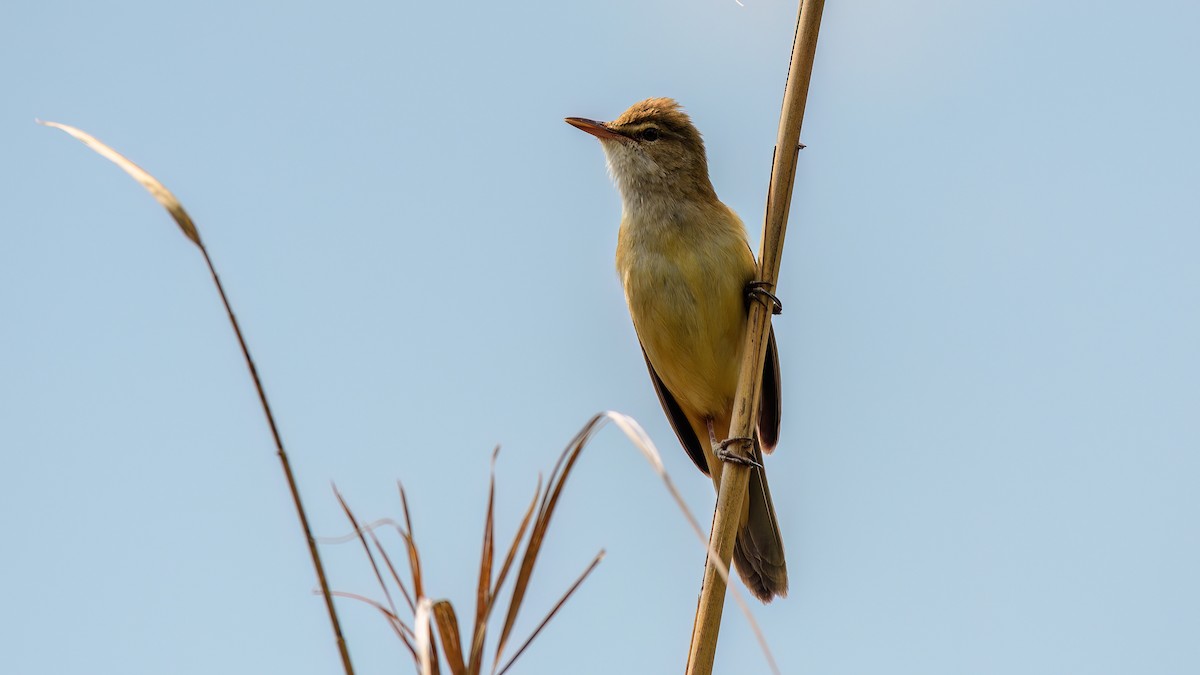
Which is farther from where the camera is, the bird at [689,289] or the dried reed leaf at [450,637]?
the bird at [689,289]

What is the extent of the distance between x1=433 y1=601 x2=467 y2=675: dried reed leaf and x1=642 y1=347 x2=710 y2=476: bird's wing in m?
3.88

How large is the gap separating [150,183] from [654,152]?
3848 millimetres

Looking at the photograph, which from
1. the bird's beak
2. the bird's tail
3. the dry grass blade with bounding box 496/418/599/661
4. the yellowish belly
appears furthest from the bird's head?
the dry grass blade with bounding box 496/418/599/661

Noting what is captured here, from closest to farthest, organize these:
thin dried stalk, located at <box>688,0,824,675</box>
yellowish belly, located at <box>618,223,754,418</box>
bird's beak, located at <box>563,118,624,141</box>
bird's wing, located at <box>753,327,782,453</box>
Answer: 1. thin dried stalk, located at <box>688,0,824,675</box>
2. yellowish belly, located at <box>618,223,754,418</box>
3. bird's wing, located at <box>753,327,782,453</box>
4. bird's beak, located at <box>563,118,624,141</box>

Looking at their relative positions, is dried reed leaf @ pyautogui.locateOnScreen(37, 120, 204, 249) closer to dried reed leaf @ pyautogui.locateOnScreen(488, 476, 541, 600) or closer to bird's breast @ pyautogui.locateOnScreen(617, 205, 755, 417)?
dried reed leaf @ pyautogui.locateOnScreen(488, 476, 541, 600)

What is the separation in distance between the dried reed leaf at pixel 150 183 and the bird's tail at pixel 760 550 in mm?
3729

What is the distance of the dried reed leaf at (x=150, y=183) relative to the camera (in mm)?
1236

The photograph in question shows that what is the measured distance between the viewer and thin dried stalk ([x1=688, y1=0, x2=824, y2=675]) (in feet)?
7.15

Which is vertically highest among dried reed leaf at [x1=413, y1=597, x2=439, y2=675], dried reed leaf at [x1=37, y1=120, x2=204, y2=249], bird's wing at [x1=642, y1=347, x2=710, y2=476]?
bird's wing at [x1=642, y1=347, x2=710, y2=476]

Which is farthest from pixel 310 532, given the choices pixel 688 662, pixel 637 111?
pixel 637 111

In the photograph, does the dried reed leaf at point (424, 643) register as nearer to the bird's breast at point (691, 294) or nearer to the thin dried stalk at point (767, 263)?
the thin dried stalk at point (767, 263)

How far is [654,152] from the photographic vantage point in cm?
502

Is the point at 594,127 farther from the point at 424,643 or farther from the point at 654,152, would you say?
the point at 424,643

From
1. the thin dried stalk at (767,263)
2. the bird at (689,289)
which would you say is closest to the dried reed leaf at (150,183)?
the thin dried stalk at (767,263)
